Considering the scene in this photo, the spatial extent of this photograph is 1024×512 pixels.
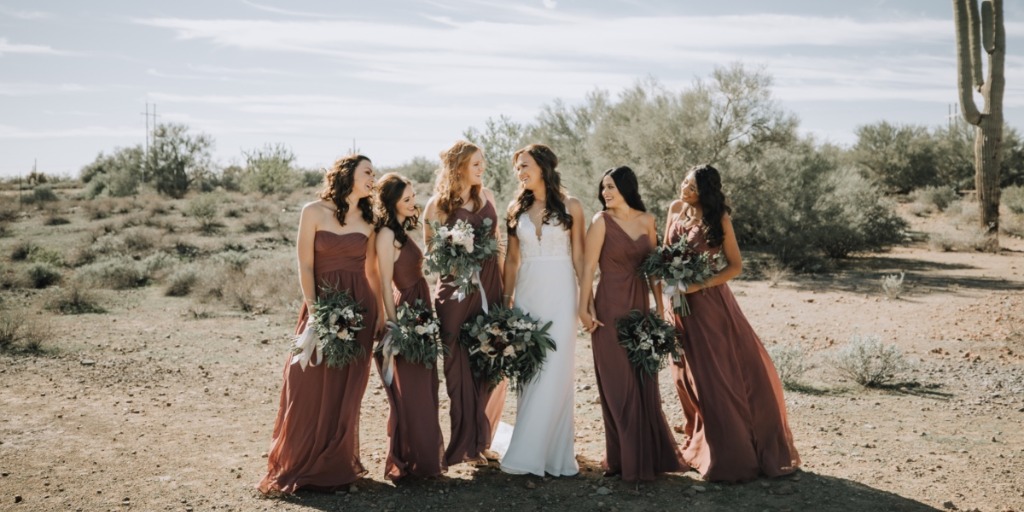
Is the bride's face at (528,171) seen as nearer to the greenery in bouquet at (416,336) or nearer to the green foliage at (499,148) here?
the greenery in bouquet at (416,336)

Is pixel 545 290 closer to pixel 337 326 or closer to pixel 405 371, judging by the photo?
pixel 405 371

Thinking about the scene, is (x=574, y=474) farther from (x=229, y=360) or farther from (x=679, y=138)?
(x=679, y=138)

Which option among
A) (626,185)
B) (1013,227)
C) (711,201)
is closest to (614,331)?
(626,185)

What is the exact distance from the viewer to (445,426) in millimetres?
7117

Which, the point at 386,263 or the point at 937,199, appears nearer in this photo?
the point at 386,263

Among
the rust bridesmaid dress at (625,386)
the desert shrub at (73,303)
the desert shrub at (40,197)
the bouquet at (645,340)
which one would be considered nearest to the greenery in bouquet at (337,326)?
the rust bridesmaid dress at (625,386)

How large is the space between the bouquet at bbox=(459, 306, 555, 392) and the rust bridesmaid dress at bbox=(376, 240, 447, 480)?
383 mm

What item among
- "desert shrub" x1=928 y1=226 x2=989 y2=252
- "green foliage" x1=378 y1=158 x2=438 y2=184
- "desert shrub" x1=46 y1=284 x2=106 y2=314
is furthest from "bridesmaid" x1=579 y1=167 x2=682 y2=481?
"green foliage" x1=378 y1=158 x2=438 y2=184

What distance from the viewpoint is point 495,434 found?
21.0 ft

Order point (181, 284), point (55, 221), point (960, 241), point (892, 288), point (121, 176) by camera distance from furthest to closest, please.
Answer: point (121, 176) < point (55, 221) < point (960, 241) < point (181, 284) < point (892, 288)

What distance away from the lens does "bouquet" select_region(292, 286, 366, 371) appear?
532cm

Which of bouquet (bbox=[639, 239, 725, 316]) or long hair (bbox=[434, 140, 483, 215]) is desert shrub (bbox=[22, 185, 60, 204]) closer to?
long hair (bbox=[434, 140, 483, 215])

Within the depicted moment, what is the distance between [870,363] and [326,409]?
6202mm

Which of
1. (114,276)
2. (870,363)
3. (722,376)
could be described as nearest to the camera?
(722,376)
